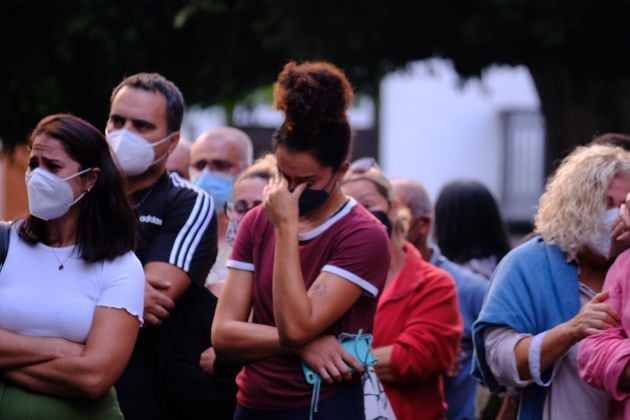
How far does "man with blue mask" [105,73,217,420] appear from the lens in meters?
5.17

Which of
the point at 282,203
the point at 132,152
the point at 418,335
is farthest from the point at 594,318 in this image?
the point at 132,152

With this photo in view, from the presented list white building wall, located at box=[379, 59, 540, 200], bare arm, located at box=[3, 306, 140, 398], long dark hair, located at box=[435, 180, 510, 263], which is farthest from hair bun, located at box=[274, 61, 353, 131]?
white building wall, located at box=[379, 59, 540, 200]

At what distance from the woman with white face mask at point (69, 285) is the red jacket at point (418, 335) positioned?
1.68 m

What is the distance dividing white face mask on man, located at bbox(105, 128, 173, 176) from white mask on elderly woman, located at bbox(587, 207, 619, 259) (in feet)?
5.73

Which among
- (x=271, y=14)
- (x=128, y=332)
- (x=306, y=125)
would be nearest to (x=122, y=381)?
(x=128, y=332)

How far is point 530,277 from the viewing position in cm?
494

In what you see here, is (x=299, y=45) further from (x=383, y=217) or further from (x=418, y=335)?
(x=418, y=335)

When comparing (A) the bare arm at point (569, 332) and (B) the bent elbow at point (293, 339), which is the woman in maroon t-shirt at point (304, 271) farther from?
(A) the bare arm at point (569, 332)

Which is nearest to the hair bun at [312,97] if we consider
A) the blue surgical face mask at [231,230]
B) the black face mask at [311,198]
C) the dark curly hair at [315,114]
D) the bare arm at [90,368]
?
the dark curly hair at [315,114]

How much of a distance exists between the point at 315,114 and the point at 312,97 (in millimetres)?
61

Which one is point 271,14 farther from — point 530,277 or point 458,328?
point 530,277

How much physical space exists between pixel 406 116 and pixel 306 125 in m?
20.2

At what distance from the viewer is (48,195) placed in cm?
455

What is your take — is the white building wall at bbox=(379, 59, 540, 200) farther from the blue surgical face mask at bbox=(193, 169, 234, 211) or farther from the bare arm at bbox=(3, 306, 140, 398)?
the bare arm at bbox=(3, 306, 140, 398)
